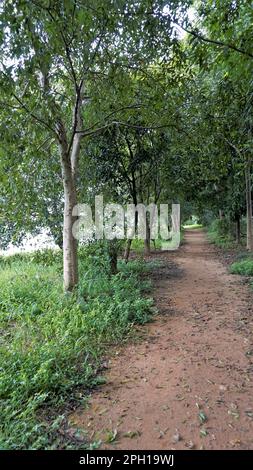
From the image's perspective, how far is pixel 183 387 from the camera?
300 centimetres

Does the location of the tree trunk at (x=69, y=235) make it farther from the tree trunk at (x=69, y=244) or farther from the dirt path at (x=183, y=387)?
the dirt path at (x=183, y=387)

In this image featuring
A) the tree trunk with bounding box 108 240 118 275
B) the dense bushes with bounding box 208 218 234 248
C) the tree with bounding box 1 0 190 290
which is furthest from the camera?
the dense bushes with bounding box 208 218 234 248

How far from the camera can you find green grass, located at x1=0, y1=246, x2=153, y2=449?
2490mm

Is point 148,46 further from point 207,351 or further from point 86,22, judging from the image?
point 207,351

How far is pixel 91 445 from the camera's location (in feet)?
7.38

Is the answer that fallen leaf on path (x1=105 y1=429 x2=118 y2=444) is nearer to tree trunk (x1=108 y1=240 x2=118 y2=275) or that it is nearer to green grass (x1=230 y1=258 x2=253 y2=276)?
tree trunk (x1=108 y1=240 x2=118 y2=275)

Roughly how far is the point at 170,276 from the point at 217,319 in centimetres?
329

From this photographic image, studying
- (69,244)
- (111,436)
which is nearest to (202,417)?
(111,436)

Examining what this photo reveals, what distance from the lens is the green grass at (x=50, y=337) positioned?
249 centimetres

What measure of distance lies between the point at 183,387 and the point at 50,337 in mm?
1680

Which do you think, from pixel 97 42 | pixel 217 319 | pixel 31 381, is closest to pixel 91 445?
pixel 31 381

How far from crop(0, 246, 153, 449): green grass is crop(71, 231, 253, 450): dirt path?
10.4 inches

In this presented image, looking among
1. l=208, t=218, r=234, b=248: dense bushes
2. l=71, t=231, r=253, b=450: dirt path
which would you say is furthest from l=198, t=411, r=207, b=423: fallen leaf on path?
l=208, t=218, r=234, b=248: dense bushes

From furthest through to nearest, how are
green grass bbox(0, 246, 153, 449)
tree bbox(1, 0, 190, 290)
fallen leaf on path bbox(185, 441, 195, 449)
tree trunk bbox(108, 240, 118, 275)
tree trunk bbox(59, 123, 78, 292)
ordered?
tree trunk bbox(108, 240, 118, 275), tree trunk bbox(59, 123, 78, 292), tree bbox(1, 0, 190, 290), green grass bbox(0, 246, 153, 449), fallen leaf on path bbox(185, 441, 195, 449)
